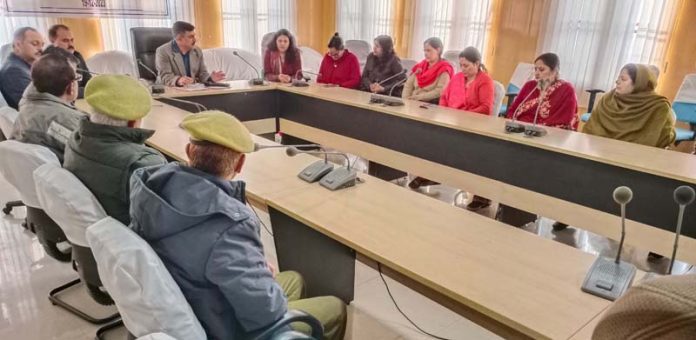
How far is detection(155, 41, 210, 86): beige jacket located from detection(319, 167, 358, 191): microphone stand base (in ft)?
8.59

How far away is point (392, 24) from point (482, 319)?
485 cm

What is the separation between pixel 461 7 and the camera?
17.4ft

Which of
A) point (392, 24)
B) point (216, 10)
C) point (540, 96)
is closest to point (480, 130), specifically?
point (540, 96)

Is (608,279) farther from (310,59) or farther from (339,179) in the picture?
(310,59)

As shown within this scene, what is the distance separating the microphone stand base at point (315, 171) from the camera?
75.2 inches

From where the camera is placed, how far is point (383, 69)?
447cm

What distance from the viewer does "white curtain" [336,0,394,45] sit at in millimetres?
6141

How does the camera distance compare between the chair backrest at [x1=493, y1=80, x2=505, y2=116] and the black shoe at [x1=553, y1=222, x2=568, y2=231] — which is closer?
the black shoe at [x1=553, y1=222, x2=568, y2=231]

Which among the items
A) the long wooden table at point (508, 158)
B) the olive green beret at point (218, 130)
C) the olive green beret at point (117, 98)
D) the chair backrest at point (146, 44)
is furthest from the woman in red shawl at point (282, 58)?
the olive green beret at point (218, 130)

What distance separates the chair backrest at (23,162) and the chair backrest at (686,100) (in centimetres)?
457

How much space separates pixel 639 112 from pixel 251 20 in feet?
15.5

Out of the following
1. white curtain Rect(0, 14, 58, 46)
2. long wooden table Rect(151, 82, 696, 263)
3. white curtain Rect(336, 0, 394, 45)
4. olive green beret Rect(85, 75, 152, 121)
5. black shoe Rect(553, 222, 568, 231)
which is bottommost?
black shoe Rect(553, 222, 568, 231)

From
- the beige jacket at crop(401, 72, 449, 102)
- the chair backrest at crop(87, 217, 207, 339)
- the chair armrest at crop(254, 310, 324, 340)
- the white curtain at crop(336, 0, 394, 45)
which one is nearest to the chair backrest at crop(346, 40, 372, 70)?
the white curtain at crop(336, 0, 394, 45)

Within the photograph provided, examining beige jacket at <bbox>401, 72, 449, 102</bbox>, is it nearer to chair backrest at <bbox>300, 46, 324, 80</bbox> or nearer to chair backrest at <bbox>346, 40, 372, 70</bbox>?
chair backrest at <bbox>346, 40, 372, 70</bbox>
